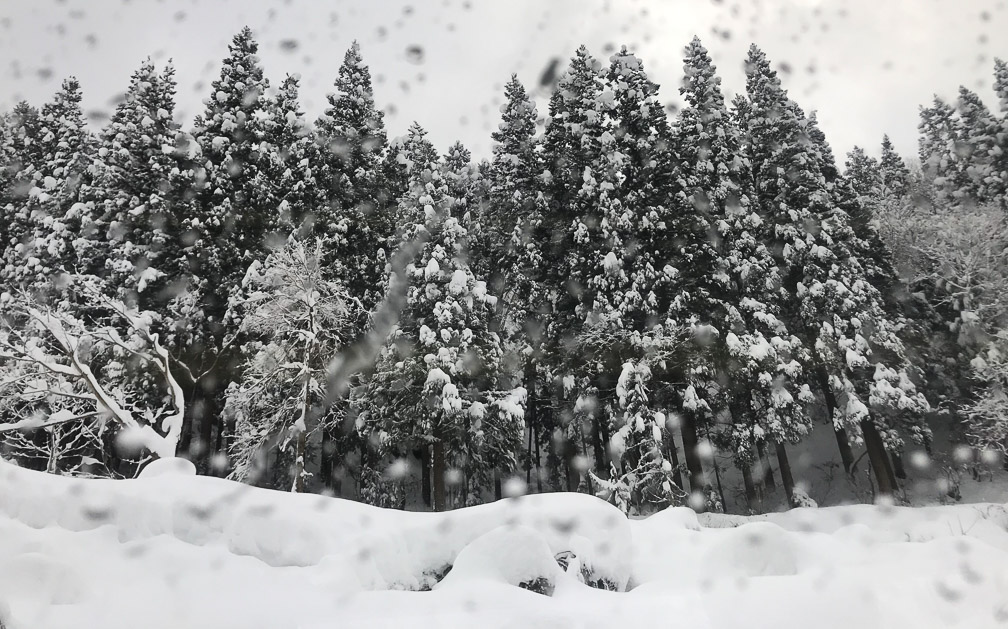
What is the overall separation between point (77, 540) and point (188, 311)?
15595 mm

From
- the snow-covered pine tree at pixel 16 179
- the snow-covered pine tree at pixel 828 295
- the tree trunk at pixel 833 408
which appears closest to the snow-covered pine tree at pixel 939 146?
the snow-covered pine tree at pixel 828 295

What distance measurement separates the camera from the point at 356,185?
76.4 feet

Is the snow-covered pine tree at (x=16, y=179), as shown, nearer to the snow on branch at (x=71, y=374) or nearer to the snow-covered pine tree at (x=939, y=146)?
the snow on branch at (x=71, y=374)

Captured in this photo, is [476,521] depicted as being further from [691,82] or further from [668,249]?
[691,82]

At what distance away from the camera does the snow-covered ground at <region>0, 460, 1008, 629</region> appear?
458 cm

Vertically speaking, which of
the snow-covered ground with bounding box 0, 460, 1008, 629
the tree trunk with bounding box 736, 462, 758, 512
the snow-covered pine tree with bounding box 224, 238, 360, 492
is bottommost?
the snow-covered ground with bounding box 0, 460, 1008, 629

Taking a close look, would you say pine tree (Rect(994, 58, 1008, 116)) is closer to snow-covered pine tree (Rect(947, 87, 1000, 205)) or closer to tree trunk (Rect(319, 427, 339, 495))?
snow-covered pine tree (Rect(947, 87, 1000, 205))

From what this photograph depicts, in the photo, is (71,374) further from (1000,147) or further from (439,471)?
(1000,147)

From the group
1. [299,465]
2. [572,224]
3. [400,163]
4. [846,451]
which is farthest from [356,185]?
[846,451]

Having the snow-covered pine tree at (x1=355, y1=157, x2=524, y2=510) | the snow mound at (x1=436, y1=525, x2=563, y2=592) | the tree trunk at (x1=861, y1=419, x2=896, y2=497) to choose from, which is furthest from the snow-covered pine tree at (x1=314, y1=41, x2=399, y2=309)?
the tree trunk at (x1=861, y1=419, x2=896, y2=497)

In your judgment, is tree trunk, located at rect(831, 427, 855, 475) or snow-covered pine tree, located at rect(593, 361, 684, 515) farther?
tree trunk, located at rect(831, 427, 855, 475)

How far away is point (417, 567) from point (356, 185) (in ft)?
63.9

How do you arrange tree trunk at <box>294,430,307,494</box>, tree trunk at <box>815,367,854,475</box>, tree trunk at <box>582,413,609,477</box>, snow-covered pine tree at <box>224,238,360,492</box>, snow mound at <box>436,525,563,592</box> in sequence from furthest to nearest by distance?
1. tree trunk at <box>815,367,854,475</box>
2. tree trunk at <box>582,413,609,477</box>
3. snow-covered pine tree at <box>224,238,360,492</box>
4. tree trunk at <box>294,430,307,494</box>
5. snow mound at <box>436,525,563,592</box>

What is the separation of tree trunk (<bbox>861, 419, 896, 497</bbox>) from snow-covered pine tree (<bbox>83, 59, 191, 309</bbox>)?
2476cm
